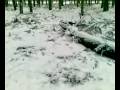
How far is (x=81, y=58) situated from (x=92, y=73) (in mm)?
1102

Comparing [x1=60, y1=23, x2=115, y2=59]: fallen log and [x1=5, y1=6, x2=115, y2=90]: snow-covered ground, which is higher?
[x1=60, y1=23, x2=115, y2=59]: fallen log

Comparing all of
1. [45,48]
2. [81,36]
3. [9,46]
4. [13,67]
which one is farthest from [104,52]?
[9,46]

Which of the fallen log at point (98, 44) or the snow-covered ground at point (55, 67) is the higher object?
the fallen log at point (98, 44)

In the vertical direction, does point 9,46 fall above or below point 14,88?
above

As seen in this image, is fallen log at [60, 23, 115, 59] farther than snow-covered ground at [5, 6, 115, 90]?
Yes

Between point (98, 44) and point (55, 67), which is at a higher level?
point (98, 44)

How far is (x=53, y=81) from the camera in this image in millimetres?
5664

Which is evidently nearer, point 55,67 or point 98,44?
point 55,67

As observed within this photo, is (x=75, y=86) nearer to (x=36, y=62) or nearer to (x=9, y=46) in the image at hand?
(x=36, y=62)

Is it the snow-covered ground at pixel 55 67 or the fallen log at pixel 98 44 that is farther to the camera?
the fallen log at pixel 98 44

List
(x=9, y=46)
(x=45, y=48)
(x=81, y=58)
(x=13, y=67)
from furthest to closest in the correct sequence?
Answer: (x=9, y=46)
(x=45, y=48)
(x=81, y=58)
(x=13, y=67)
